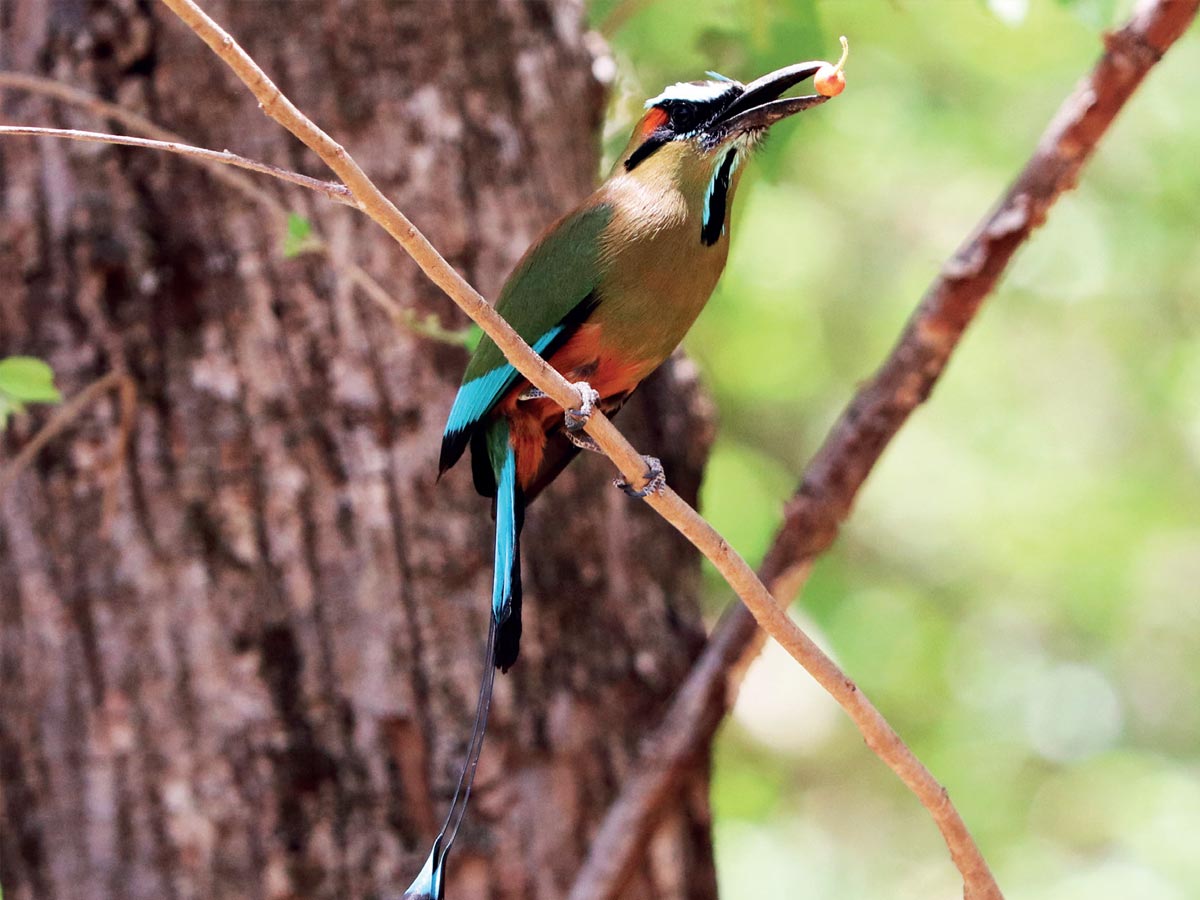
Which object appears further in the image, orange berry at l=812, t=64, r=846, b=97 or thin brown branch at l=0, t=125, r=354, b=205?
orange berry at l=812, t=64, r=846, b=97

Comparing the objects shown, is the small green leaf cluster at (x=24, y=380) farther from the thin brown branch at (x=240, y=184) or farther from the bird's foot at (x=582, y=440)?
the bird's foot at (x=582, y=440)

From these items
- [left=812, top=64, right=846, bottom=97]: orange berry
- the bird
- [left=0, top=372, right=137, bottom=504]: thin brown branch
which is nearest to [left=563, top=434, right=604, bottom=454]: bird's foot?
the bird

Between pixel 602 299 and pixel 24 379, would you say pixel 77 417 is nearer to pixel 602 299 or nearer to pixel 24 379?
pixel 24 379

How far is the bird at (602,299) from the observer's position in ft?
7.44

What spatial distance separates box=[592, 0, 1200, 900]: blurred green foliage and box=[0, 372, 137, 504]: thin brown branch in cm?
276

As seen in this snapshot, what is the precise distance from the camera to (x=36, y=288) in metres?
2.55

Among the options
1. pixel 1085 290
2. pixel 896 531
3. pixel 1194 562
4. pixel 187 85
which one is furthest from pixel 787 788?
pixel 187 85

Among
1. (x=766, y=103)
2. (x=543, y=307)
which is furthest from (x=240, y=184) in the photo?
(x=766, y=103)

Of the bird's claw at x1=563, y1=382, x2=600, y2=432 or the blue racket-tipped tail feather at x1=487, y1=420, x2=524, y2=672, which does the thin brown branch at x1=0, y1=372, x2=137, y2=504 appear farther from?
the bird's claw at x1=563, y1=382, x2=600, y2=432

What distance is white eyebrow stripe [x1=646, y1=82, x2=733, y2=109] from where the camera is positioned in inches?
100

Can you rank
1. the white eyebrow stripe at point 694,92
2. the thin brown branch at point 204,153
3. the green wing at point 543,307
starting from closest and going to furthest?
the thin brown branch at point 204,153
the green wing at point 543,307
the white eyebrow stripe at point 694,92

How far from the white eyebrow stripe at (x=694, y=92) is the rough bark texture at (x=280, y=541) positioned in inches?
14.1

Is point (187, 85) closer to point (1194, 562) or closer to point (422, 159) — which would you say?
point (422, 159)

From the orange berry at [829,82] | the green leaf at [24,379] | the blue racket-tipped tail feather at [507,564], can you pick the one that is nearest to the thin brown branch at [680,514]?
the blue racket-tipped tail feather at [507,564]
